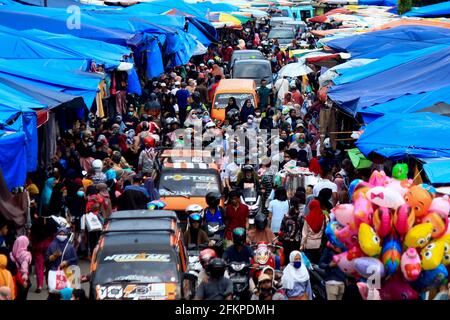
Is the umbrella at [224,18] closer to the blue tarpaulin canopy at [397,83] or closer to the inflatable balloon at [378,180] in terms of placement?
the blue tarpaulin canopy at [397,83]

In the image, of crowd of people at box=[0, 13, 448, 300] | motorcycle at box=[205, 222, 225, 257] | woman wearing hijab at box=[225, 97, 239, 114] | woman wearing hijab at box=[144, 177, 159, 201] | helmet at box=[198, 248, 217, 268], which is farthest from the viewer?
woman wearing hijab at box=[225, 97, 239, 114]

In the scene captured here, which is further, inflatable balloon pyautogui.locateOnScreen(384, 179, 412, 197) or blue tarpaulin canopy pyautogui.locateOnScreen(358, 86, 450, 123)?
blue tarpaulin canopy pyautogui.locateOnScreen(358, 86, 450, 123)

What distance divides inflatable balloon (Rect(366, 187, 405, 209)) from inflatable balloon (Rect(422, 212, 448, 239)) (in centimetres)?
32

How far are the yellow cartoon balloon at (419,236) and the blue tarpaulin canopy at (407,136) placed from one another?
4.36 metres

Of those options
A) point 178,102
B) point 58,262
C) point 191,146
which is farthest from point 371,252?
point 178,102

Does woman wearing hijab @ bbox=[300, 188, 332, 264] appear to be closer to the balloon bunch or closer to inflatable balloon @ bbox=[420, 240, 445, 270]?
the balloon bunch

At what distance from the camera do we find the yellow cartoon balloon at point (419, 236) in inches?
476

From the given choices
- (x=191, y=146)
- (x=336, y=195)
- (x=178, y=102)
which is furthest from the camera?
(x=178, y=102)

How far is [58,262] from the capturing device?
49.3 ft

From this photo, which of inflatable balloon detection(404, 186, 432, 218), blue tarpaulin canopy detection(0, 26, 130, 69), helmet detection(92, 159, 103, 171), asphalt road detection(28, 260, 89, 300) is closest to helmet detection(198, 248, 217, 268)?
asphalt road detection(28, 260, 89, 300)

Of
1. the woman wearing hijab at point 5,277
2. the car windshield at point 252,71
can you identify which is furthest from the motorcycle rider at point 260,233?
the car windshield at point 252,71

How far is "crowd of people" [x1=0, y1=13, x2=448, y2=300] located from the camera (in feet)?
44.4
